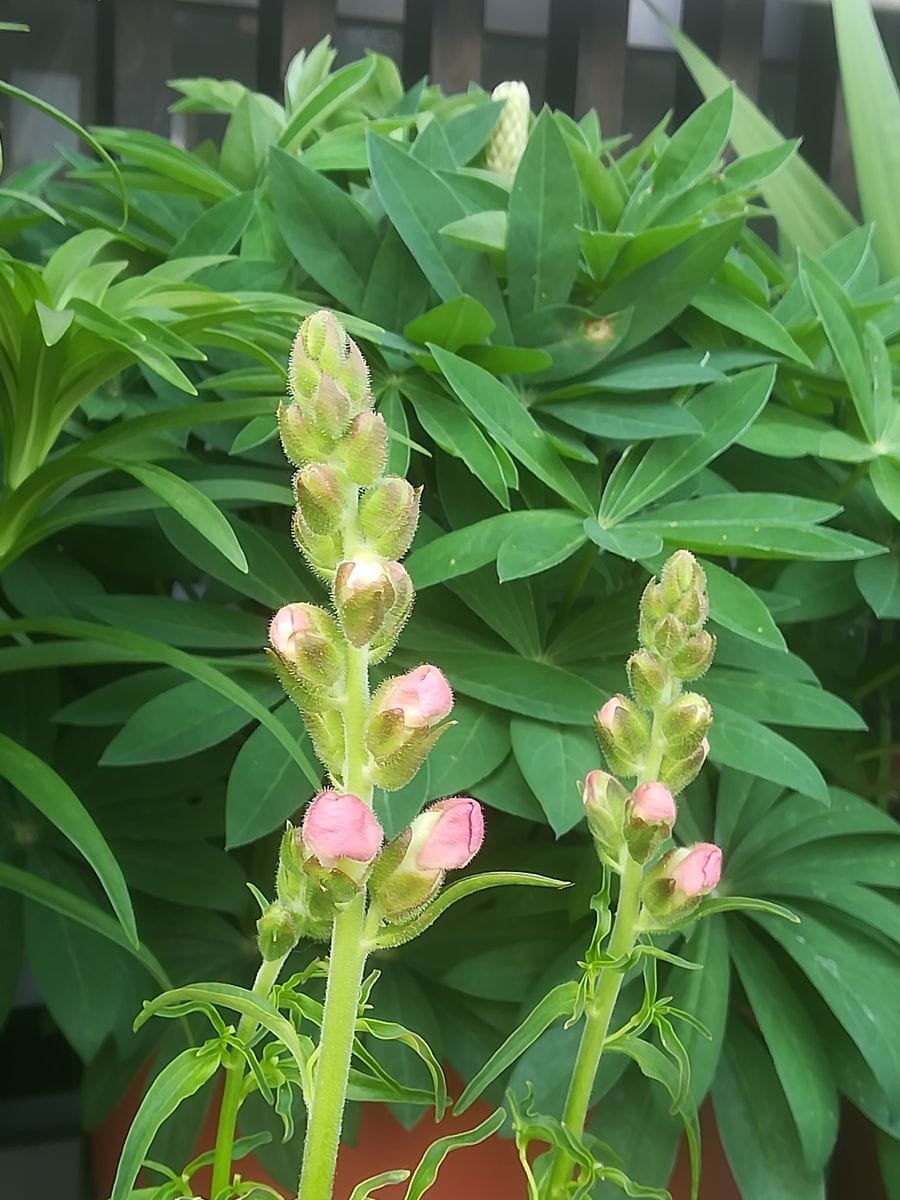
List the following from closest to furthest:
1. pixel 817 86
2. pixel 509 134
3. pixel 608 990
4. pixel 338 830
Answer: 1. pixel 338 830
2. pixel 608 990
3. pixel 509 134
4. pixel 817 86

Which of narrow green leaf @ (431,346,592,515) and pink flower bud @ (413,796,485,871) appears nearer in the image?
pink flower bud @ (413,796,485,871)

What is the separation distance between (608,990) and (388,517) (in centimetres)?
20

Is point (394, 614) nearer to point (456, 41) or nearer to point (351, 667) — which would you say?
point (351, 667)

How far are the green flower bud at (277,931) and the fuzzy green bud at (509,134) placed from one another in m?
0.63

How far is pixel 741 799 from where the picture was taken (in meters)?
0.65

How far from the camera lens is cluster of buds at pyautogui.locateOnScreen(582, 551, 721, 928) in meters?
0.35

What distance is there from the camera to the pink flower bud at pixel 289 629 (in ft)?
0.90

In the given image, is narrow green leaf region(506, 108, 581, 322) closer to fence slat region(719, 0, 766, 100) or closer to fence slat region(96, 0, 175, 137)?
fence slat region(96, 0, 175, 137)

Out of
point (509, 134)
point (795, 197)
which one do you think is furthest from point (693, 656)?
point (795, 197)

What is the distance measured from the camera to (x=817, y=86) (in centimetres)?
127

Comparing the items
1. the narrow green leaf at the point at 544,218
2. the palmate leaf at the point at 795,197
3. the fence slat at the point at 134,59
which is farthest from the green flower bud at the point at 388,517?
the fence slat at the point at 134,59

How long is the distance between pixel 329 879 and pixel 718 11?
1.27m

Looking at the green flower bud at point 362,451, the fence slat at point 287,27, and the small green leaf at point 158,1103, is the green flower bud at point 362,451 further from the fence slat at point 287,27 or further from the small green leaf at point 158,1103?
the fence slat at point 287,27

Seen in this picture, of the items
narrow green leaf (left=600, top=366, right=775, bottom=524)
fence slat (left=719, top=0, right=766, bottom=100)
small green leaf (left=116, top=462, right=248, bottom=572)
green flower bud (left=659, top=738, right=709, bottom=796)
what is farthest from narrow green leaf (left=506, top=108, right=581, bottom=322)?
fence slat (left=719, top=0, right=766, bottom=100)
